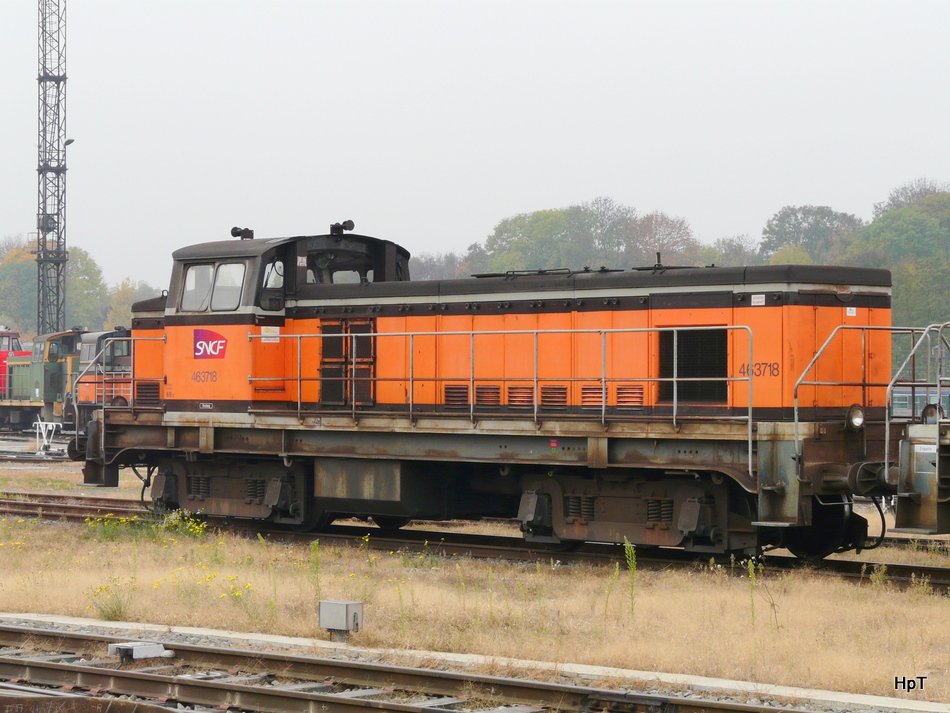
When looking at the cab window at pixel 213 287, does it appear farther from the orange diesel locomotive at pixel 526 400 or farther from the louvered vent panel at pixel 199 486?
the louvered vent panel at pixel 199 486

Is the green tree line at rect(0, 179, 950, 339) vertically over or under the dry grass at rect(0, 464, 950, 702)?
over

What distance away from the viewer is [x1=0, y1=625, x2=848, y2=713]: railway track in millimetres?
7418

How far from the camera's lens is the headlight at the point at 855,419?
42.2 ft

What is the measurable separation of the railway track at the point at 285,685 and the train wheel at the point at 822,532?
21.1 ft

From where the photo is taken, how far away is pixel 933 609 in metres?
10.7

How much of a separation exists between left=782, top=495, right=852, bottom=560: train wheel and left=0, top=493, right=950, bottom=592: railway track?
168mm

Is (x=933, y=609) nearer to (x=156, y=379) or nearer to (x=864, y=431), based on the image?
(x=864, y=431)

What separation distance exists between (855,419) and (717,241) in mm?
100810

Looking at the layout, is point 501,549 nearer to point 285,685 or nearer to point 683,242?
point 285,685

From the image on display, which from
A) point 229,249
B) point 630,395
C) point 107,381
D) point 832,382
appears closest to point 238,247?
point 229,249

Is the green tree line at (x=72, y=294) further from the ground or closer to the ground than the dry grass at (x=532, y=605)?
further from the ground

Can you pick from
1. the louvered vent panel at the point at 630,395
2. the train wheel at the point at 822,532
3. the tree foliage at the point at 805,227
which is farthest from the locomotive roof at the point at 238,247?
the tree foliage at the point at 805,227

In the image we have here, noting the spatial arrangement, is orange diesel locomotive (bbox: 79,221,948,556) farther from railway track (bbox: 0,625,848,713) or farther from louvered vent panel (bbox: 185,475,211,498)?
railway track (bbox: 0,625,848,713)

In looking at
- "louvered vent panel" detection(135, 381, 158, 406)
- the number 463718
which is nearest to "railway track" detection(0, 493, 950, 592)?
"louvered vent panel" detection(135, 381, 158, 406)
